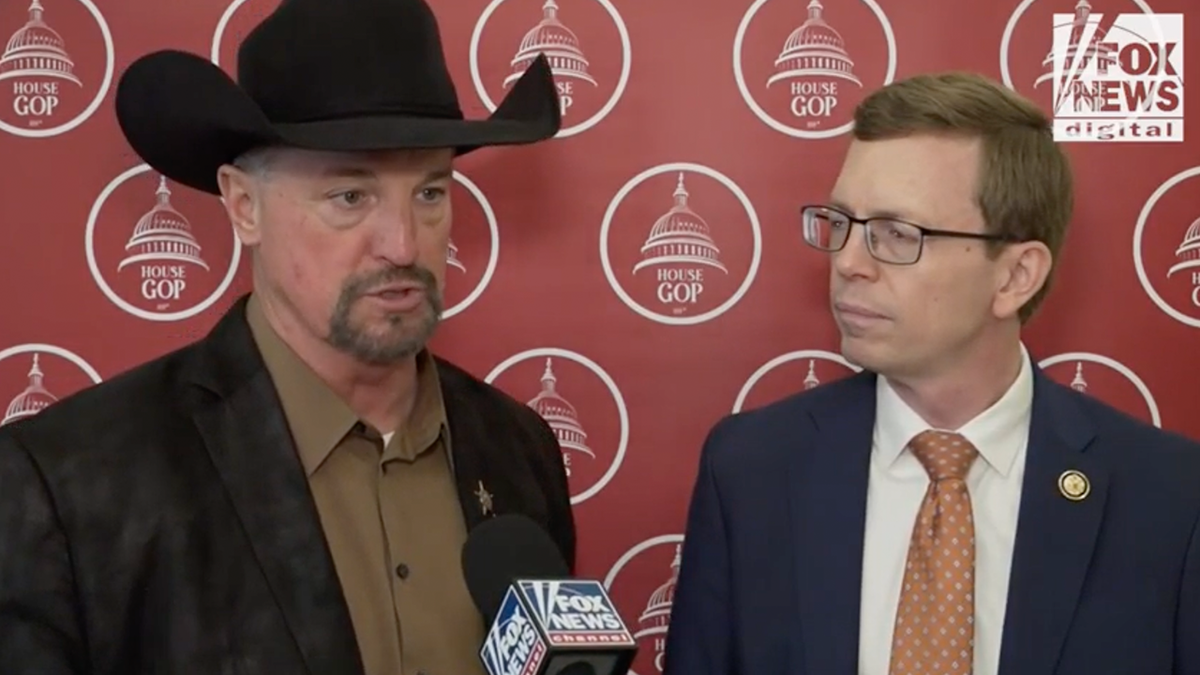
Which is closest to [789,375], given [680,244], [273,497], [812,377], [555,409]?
[812,377]

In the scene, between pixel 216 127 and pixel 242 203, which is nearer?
pixel 216 127

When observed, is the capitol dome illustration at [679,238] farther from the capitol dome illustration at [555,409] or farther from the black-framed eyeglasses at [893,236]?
the black-framed eyeglasses at [893,236]

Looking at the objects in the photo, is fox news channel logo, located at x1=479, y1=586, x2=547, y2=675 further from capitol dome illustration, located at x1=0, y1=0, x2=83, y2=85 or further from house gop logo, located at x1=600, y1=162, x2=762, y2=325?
capitol dome illustration, located at x1=0, y1=0, x2=83, y2=85

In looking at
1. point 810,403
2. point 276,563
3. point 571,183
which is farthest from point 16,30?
point 810,403

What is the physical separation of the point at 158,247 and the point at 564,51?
74 centimetres

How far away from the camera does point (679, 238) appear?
8.02 ft

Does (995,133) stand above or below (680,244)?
above

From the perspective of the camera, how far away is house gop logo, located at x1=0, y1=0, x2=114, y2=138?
7.79 ft

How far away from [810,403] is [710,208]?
0.45 metres

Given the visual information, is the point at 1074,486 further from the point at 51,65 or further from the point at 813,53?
the point at 51,65

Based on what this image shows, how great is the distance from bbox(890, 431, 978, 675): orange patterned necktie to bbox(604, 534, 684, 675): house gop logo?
1.98 feet

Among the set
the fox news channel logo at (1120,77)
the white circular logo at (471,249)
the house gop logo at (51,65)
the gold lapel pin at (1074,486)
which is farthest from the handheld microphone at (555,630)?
the fox news channel logo at (1120,77)

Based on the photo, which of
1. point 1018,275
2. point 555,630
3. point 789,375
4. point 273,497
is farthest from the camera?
point 789,375

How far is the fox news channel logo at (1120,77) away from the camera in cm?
246
